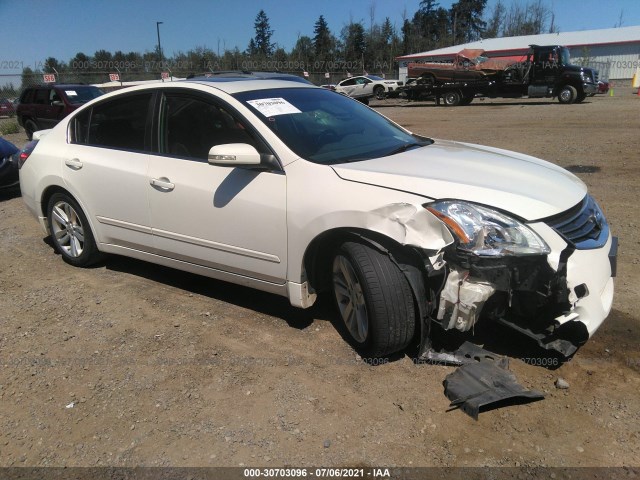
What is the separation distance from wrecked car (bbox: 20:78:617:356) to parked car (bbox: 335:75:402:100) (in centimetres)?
2605

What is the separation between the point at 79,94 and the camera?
49.1 ft

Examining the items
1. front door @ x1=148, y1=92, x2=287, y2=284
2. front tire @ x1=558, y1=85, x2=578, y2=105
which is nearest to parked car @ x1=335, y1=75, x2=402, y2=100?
front tire @ x1=558, y1=85, x2=578, y2=105

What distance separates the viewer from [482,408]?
2773 mm

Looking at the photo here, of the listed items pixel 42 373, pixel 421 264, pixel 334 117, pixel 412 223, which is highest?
pixel 334 117

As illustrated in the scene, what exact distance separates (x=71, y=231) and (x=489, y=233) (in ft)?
12.8

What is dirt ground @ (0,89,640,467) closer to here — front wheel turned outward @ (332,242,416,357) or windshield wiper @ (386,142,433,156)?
front wheel turned outward @ (332,242,416,357)

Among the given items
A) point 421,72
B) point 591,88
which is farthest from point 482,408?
point 421,72

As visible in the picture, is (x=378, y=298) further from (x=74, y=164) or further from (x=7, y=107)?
(x=7, y=107)

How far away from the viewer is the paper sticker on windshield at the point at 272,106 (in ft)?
12.0

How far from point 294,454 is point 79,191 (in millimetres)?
3194

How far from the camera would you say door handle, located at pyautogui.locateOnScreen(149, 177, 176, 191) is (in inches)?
151

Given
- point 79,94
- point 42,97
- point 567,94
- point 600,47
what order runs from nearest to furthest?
point 79,94, point 42,97, point 567,94, point 600,47

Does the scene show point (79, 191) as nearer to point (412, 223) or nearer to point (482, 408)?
point (412, 223)

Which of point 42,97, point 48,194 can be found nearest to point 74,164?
point 48,194
